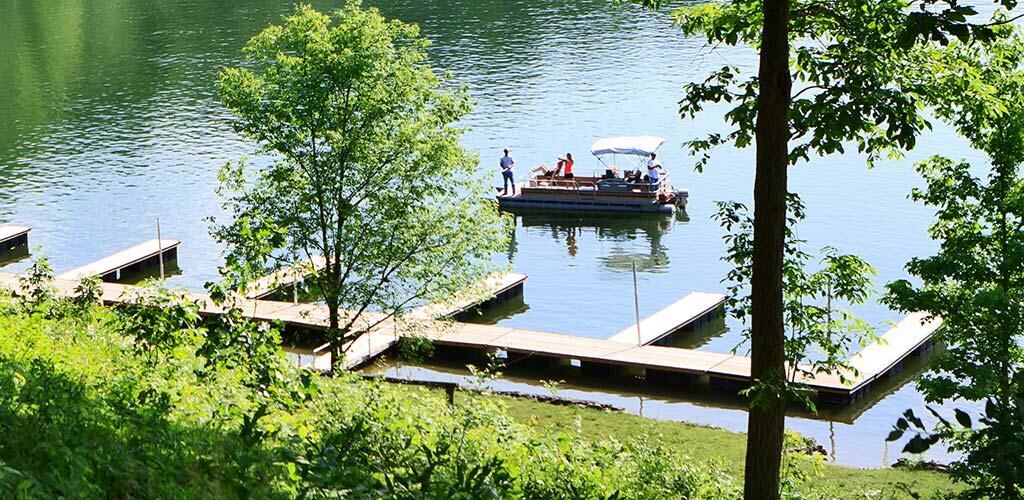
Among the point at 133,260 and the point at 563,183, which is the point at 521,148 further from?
the point at 133,260

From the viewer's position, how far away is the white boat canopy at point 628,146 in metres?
46.1

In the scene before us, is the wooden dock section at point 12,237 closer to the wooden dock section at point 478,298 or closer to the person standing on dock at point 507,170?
the person standing on dock at point 507,170

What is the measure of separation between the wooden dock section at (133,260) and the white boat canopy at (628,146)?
1460 cm

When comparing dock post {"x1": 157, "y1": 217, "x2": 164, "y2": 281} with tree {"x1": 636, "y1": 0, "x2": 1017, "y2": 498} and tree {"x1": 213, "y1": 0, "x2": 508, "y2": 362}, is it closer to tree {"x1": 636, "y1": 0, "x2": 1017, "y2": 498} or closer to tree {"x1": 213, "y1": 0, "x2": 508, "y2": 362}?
tree {"x1": 213, "y1": 0, "x2": 508, "y2": 362}

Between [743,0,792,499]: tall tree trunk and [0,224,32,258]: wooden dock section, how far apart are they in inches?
1388

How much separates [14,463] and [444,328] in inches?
831

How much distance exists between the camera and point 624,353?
31.0 m

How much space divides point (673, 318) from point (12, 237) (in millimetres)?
22165

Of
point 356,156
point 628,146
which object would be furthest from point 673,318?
point 628,146

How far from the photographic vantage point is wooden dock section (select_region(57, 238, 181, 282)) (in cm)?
3922

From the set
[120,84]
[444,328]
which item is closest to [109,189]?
[120,84]

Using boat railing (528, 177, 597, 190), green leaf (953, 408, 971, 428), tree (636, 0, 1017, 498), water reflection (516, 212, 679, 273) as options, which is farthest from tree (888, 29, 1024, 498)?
boat railing (528, 177, 597, 190)

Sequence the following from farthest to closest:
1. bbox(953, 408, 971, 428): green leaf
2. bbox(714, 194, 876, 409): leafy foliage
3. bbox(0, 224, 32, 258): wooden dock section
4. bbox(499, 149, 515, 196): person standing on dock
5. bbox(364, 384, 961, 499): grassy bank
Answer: bbox(499, 149, 515, 196): person standing on dock → bbox(0, 224, 32, 258): wooden dock section → bbox(364, 384, 961, 499): grassy bank → bbox(714, 194, 876, 409): leafy foliage → bbox(953, 408, 971, 428): green leaf

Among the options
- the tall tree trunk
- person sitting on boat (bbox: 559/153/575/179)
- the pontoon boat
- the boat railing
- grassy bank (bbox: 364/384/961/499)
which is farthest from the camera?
person sitting on boat (bbox: 559/153/575/179)
